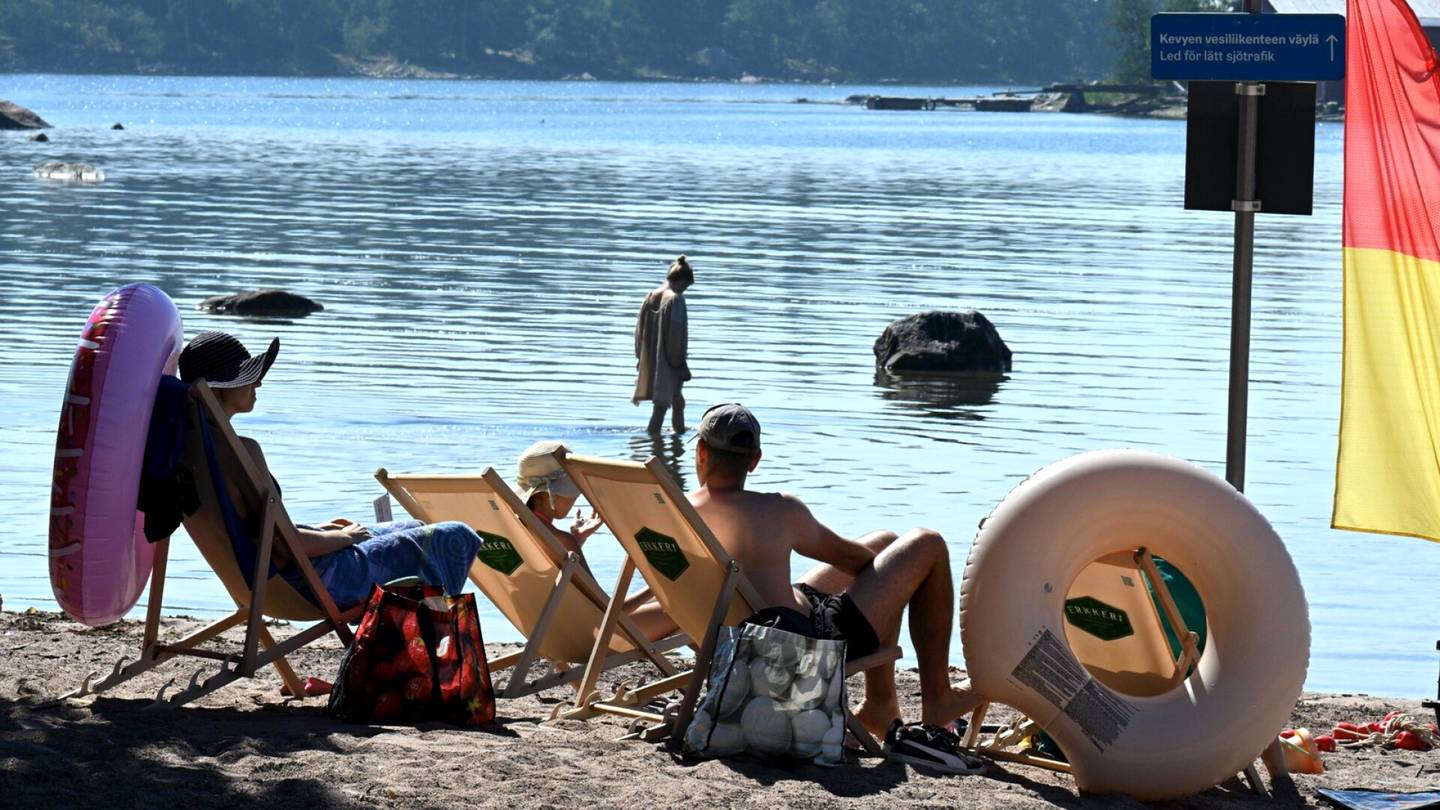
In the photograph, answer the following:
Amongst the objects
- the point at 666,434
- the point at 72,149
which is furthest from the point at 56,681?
the point at 72,149

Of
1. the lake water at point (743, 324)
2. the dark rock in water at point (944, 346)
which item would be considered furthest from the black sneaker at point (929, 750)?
the dark rock in water at point (944, 346)

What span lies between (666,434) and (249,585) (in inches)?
305

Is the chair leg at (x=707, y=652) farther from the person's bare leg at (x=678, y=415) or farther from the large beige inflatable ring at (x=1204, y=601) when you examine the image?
the person's bare leg at (x=678, y=415)

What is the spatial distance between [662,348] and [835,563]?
7460 millimetres

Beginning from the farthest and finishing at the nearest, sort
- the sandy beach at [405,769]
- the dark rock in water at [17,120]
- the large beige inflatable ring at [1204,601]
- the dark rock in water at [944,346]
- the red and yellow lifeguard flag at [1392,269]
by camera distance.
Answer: the dark rock in water at [17,120]
the dark rock in water at [944,346]
the red and yellow lifeguard flag at [1392,269]
the large beige inflatable ring at [1204,601]
the sandy beach at [405,769]

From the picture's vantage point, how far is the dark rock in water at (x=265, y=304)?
20703 mm

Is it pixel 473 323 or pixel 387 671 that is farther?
pixel 473 323

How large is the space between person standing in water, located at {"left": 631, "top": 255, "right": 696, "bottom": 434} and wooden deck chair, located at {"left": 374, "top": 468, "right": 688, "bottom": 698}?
6664mm

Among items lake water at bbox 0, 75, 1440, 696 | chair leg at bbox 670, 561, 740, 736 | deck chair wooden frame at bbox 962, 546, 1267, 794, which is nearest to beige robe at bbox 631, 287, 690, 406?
lake water at bbox 0, 75, 1440, 696

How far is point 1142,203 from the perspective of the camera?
141 ft

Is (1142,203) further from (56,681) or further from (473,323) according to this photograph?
(56,681)

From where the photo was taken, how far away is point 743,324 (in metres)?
20.1

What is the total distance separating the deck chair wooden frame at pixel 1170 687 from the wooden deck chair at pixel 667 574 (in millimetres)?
358

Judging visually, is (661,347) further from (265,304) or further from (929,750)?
(265,304)
